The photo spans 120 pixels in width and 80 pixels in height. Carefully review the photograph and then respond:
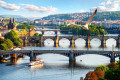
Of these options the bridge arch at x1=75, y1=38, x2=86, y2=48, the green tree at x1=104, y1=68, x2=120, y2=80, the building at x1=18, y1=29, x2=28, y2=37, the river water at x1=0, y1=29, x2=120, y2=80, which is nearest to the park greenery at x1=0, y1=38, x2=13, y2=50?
the river water at x1=0, y1=29, x2=120, y2=80

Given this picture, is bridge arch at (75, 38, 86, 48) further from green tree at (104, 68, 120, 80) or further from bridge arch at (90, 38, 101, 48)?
green tree at (104, 68, 120, 80)

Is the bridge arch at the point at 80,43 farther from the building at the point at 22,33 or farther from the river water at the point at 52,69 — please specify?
the river water at the point at 52,69

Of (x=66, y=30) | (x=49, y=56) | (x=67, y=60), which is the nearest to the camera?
(x=67, y=60)

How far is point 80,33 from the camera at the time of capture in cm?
10012

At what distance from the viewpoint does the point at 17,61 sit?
4356 cm

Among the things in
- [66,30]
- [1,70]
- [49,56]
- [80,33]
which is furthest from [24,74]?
[66,30]

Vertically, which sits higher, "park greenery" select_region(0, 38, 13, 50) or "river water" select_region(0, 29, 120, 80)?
"park greenery" select_region(0, 38, 13, 50)

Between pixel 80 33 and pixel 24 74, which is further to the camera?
pixel 80 33

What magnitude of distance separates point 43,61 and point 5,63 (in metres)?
5.61

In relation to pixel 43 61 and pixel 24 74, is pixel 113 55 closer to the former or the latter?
pixel 43 61

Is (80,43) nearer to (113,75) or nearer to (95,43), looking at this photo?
(95,43)

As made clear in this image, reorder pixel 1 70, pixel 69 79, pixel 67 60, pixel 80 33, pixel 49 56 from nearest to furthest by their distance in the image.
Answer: pixel 69 79 → pixel 1 70 → pixel 67 60 → pixel 49 56 → pixel 80 33

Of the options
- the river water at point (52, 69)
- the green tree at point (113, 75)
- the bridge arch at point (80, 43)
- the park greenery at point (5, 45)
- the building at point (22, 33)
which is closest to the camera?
the green tree at point (113, 75)

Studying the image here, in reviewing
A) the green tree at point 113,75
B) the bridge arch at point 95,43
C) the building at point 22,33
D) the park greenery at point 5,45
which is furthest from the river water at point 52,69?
the building at point 22,33
